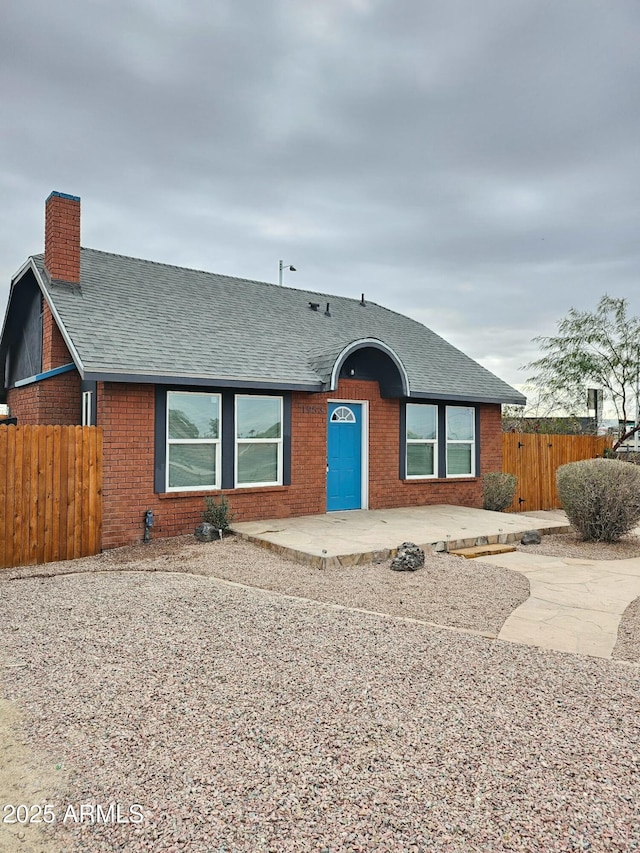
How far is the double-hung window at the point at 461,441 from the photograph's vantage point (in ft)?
44.3

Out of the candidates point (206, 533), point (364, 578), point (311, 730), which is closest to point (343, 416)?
point (206, 533)

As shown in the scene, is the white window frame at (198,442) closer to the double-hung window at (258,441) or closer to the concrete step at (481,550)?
the double-hung window at (258,441)

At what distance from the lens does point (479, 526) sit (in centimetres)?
1024

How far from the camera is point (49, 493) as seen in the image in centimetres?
824

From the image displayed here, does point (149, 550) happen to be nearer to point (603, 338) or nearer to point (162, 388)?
point (162, 388)

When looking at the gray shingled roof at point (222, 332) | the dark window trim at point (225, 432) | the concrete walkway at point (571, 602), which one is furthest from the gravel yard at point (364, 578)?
the gray shingled roof at point (222, 332)

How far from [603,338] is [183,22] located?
16.1 metres

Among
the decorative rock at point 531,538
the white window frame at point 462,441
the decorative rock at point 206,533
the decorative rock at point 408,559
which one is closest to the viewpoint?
the decorative rock at point 408,559

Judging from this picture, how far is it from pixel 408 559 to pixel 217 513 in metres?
3.54

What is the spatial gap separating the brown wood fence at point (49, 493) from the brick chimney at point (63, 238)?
359 cm

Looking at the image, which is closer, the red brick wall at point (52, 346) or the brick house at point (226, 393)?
the brick house at point (226, 393)

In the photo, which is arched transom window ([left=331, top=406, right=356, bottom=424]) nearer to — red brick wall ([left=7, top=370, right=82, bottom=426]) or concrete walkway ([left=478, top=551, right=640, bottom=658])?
concrete walkway ([left=478, top=551, right=640, bottom=658])

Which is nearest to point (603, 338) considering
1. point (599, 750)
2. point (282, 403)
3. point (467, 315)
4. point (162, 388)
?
point (467, 315)

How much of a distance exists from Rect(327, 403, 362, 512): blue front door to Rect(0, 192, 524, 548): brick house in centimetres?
3
